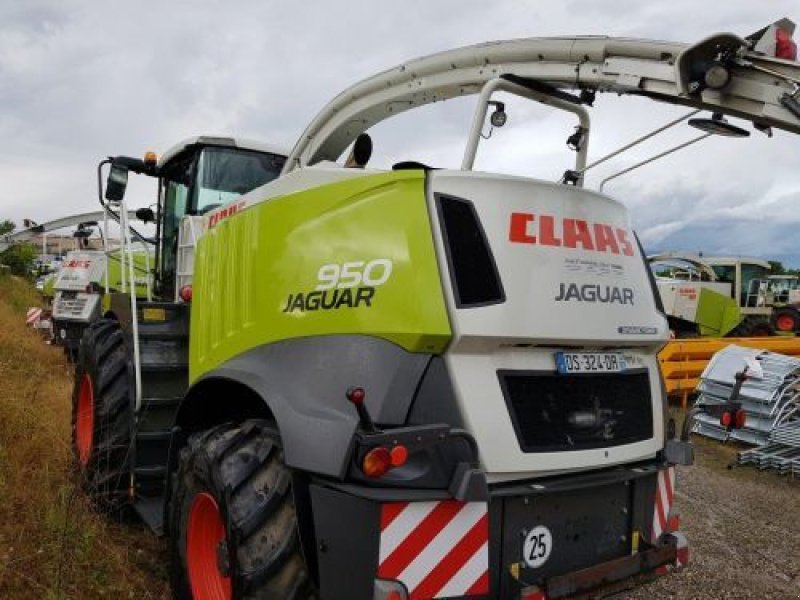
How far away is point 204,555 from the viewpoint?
3.17 meters

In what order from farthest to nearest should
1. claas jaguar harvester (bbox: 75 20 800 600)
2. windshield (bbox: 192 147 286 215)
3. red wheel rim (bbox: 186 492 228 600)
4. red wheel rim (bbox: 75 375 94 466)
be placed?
1. red wheel rim (bbox: 75 375 94 466)
2. windshield (bbox: 192 147 286 215)
3. red wheel rim (bbox: 186 492 228 600)
4. claas jaguar harvester (bbox: 75 20 800 600)

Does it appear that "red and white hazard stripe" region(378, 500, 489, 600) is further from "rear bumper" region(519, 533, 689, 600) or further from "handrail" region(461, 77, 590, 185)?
"handrail" region(461, 77, 590, 185)

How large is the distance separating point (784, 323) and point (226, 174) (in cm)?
1814

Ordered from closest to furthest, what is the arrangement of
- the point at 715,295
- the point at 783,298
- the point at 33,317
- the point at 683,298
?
the point at 33,317
the point at 683,298
the point at 715,295
the point at 783,298

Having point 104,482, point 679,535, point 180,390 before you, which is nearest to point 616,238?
point 679,535

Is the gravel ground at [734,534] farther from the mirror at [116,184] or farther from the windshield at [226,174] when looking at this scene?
the mirror at [116,184]

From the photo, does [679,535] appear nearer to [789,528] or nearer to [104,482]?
[789,528]

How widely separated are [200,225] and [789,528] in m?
5.04

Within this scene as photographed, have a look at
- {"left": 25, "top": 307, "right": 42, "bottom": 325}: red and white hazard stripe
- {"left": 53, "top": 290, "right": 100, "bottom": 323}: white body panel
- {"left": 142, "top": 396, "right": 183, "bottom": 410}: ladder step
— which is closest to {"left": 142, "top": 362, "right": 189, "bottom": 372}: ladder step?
{"left": 142, "top": 396, "right": 183, "bottom": 410}: ladder step

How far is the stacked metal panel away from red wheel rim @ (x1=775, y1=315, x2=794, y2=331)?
1166 cm

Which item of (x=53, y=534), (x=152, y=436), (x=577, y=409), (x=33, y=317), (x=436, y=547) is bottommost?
(x=33, y=317)

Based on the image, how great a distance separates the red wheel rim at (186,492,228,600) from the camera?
3.09 meters

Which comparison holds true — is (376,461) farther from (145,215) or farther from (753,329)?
(753,329)

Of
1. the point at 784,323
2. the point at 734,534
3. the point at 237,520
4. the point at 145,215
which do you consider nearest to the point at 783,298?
the point at 784,323
